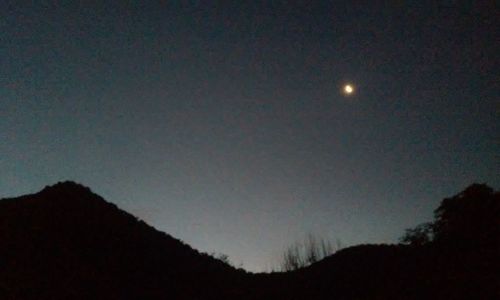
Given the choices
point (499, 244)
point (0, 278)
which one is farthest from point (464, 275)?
point (0, 278)

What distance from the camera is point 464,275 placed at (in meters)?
17.4

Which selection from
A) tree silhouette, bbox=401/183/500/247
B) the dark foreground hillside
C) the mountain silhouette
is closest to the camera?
the dark foreground hillside

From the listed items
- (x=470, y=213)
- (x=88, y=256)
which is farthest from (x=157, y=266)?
(x=470, y=213)

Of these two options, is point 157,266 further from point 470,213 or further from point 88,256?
point 470,213

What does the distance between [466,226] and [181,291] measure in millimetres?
23874

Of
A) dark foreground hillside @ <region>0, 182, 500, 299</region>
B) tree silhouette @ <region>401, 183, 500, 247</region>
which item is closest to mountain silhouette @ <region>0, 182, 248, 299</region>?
dark foreground hillside @ <region>0, 182, 500, 299</region>

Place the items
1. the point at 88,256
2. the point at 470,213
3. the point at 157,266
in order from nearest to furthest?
the point at 88,256 → the point at 157,266 → the point at 470,213

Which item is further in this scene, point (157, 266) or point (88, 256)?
point (157, 266)

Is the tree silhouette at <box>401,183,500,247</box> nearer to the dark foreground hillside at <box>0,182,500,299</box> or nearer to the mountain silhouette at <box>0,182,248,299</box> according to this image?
the dark foreground hillside at <box>0,182,500,299</box>

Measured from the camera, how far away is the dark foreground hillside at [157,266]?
55.6 feet

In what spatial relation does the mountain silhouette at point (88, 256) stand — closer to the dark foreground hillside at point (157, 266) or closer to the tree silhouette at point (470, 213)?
the dark foreground hillside at point (157, 266)

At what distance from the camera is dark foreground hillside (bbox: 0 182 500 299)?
16953 mm

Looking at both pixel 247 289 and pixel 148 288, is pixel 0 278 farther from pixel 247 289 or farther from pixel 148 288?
pixel 247 289

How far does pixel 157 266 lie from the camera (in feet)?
73.3
